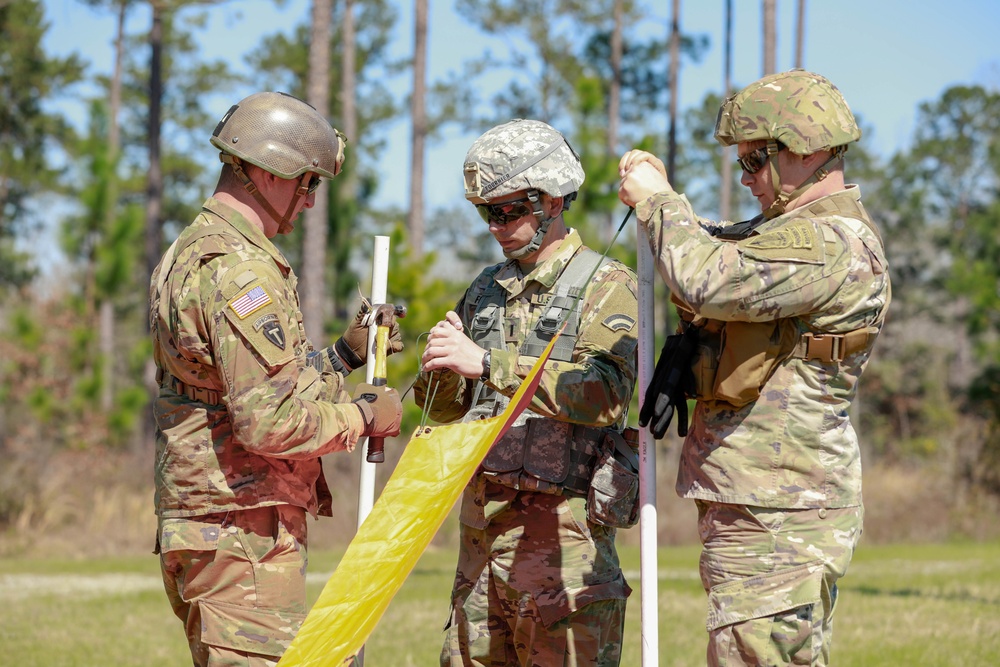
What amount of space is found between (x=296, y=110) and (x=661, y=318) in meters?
31.0

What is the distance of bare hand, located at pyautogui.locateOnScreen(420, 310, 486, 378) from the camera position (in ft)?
12.2

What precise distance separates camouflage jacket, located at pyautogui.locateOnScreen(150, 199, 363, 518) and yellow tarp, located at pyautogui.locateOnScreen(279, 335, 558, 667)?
0.80 feet

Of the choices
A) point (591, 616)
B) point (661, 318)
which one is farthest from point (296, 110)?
point (661, 318)

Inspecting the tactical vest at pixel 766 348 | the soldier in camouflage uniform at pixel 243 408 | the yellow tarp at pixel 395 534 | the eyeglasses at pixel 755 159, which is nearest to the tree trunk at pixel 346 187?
the soldier in camouflage uniform at pixel 243 408

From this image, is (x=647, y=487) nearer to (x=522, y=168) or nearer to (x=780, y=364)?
(x=780, y=364)

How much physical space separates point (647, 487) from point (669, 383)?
0.36 m

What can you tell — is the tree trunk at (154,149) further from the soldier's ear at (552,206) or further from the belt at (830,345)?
the belt at (830,345)

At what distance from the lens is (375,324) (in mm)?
4176

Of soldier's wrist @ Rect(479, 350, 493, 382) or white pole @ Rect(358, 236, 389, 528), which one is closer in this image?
soldier's wrist @ Rect(479, 350, 493, 382)

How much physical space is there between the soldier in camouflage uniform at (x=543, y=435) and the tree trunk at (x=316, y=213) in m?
12.0

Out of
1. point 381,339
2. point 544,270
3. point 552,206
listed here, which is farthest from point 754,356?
point 381,339

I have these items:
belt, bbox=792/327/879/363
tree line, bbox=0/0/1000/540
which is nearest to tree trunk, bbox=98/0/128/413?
tree line, bbox=0/0/1000/540

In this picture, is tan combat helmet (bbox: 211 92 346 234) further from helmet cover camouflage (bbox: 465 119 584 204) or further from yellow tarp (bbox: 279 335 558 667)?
yellow tarp (bbox: 279 335 558 667)

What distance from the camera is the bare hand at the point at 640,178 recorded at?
11.4 feet
